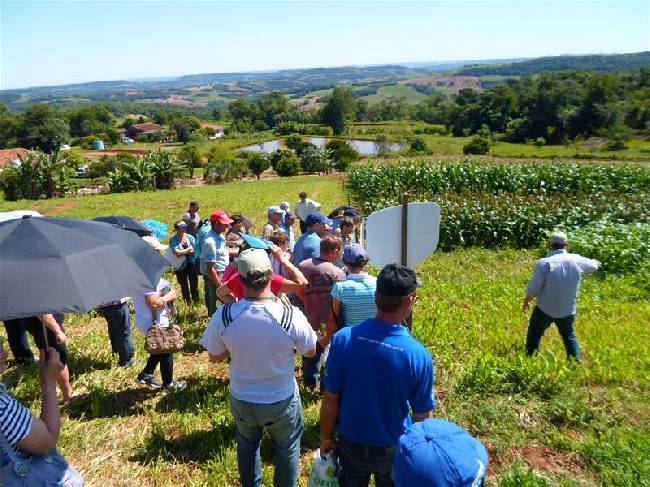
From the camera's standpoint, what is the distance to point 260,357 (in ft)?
10.4

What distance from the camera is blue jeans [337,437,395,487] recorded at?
9.36 ft

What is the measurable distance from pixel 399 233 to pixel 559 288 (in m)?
2.68

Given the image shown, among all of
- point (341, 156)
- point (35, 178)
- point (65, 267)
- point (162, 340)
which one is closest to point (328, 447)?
point (65, 267)

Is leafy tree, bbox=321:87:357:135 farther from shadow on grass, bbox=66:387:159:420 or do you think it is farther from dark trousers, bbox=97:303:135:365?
shadow on grass, bbox=66:387:159:420

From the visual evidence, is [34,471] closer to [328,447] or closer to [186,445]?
[328,447]

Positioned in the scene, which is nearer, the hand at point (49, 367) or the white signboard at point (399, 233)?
the hand at point (49, 367)

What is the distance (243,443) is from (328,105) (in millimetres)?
112798

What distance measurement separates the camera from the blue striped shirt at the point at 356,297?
13.1 feet

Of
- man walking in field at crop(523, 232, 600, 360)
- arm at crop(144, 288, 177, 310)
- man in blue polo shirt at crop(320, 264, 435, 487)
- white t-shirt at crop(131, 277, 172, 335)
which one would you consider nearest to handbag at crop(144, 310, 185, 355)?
white t-shirt at crop(131, 277, 172, 335)

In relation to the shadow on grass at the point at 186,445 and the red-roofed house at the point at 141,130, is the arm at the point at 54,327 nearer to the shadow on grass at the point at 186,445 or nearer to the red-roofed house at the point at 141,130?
the shadow on grass at the point at 186,445

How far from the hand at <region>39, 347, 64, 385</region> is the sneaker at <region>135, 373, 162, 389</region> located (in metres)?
2.77

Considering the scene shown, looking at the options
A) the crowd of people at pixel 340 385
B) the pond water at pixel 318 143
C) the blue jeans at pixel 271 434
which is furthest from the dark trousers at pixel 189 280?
the pond water at pixel 318 143

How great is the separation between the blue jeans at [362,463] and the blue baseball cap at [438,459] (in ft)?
3.36

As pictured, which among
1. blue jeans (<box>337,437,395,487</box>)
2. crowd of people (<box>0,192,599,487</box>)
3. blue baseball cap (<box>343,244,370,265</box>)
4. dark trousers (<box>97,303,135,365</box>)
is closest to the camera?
crowd of people (<box>0,192,599,487</box>)
